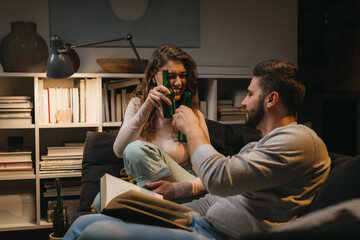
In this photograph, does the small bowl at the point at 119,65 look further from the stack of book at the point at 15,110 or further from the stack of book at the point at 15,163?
the stack of book at the point at 15,163

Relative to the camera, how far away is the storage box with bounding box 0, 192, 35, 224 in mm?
2928

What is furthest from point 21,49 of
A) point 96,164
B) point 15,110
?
point 96,164

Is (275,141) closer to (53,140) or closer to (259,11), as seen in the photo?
(53,140)

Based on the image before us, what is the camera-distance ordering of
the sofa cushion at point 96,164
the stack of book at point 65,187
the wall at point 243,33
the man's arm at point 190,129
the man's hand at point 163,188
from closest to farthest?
the man's arm at point 190,129, the man's hand at point 163,188, the sofa cushion at point 96,164, the stack of book at point 65,187, the wall at point 243,33

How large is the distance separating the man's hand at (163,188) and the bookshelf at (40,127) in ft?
4.39

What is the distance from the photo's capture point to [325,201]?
1226 mm

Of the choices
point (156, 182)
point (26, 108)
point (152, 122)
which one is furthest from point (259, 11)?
point (156, 182)

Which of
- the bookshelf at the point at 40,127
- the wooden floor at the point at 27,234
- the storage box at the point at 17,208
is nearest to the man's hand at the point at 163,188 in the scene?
the bookshelf at the point at 40,127

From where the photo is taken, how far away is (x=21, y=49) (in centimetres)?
282

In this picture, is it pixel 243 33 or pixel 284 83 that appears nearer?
pixel 284 83

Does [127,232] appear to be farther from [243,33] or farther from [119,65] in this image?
[243,33]

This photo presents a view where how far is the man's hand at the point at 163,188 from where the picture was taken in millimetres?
1764

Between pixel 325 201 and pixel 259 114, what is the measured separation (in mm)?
363

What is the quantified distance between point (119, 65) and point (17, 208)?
1291mm
